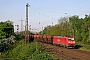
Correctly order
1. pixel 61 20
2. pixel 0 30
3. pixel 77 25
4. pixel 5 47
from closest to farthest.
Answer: pixel 5 47 → pixel 0 30 → pixel 77 25 → pixel 61 20

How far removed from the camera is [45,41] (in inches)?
2753

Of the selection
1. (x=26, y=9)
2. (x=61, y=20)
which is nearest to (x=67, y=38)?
(x=26, y=9)

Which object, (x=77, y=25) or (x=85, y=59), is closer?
(x=85, y=59)

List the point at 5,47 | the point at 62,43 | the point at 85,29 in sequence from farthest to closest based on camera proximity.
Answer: the point at 85,29 → the point at 62,43 → the point at 5,47

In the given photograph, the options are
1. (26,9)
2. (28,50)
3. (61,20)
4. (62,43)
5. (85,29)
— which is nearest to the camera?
(28,50)

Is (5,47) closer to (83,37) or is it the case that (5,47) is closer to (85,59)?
(85,59)

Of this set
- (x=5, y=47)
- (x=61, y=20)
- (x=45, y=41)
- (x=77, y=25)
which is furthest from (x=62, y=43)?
(x=61, y=20)

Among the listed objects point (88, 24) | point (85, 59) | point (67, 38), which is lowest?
point (85, 59)

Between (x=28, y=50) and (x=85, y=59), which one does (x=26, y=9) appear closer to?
(x=28, y=50)

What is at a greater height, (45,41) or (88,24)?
(88,24)

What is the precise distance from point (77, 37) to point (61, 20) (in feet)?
117

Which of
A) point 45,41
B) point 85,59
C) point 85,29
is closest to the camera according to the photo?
point 85,59

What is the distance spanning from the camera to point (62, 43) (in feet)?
166

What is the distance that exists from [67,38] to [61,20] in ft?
207
